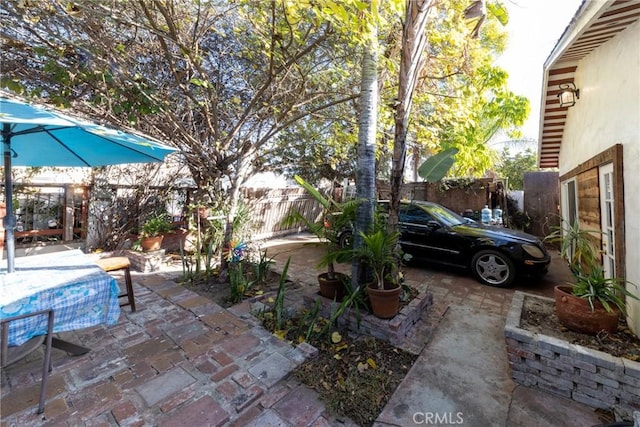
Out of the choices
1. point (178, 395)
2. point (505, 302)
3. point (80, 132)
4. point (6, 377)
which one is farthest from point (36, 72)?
point (505, 302)

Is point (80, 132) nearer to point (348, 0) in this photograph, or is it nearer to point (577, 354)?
point (348, 0)

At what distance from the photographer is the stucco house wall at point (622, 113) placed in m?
2.65

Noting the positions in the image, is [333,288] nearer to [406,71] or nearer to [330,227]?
[330,227]

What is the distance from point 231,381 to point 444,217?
4946 mm

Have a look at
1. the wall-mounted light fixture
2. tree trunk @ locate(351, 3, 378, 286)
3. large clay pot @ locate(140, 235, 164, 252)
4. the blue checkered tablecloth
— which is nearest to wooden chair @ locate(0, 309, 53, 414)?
the blue checkered tablecloth

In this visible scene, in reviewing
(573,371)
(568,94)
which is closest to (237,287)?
(573,371)

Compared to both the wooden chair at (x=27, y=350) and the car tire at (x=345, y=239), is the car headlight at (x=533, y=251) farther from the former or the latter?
the wooden chair at (x=27, y=350)

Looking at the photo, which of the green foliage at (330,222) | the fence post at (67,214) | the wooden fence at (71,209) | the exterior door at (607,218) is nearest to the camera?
the exterior door at (607,218)

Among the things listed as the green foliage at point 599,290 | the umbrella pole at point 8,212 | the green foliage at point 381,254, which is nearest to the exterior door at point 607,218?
the green foliage at point 599,290

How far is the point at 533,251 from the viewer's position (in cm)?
475

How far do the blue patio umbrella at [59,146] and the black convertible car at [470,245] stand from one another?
2.86 m

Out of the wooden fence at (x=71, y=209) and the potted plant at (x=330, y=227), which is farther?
the wooden fence at (x=71, y=209)

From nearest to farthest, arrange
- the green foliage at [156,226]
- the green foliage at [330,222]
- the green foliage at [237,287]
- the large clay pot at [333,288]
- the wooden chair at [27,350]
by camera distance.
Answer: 1. the wooden chair at [27,350]
2. the green foliage at [330,222]
3. the large clay pot at [333,288]
4. the green foliage at [237,287]
5. the green foliage at [156,226]

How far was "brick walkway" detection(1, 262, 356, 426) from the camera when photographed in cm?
206
